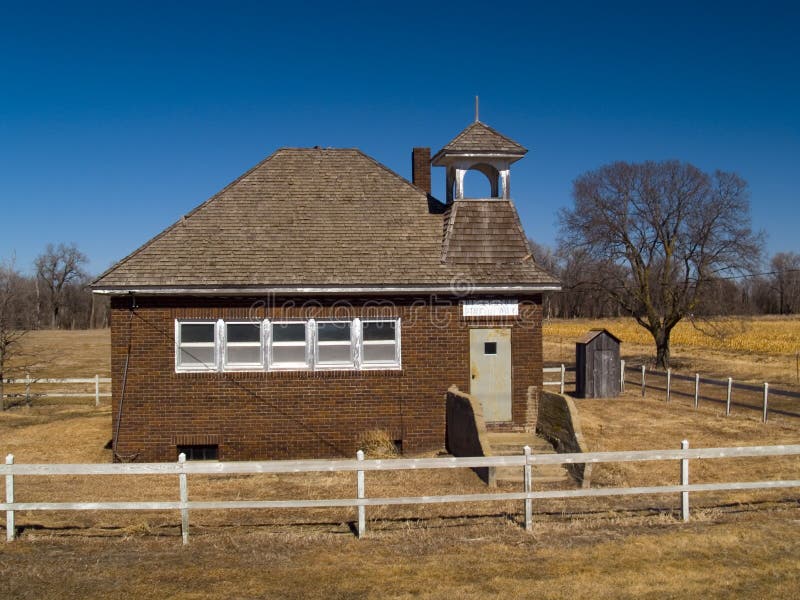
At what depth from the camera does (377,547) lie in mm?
8188

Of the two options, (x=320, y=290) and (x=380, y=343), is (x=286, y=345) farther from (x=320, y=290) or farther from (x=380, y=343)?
(x=380, y=343)

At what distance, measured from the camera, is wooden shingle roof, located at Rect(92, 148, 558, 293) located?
1434cm

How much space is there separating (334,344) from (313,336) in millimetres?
467

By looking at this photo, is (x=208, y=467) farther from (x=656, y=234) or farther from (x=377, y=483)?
(x=656, y=234)

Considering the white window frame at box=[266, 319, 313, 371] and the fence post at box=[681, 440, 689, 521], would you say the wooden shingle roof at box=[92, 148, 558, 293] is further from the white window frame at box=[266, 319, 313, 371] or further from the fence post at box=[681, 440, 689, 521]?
the fence post at box=[681, 440, 689, 521]

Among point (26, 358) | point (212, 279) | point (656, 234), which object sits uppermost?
point (656, 234)

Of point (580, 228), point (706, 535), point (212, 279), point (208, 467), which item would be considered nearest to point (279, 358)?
point (212, 279)

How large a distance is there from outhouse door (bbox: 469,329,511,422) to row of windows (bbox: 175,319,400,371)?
1.68m

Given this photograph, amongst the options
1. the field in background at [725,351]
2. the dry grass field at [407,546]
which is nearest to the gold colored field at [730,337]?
the field in background at [725,351]

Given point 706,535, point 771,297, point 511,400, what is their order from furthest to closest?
point 771,297 → point 511,400 → point 706,535

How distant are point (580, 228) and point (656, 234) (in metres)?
3.79

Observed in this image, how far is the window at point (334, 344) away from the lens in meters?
14.6

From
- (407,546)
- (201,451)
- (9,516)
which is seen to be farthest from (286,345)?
(407,546)

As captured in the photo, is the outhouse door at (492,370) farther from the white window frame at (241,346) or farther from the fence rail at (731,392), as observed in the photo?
the fence rail at (731,392)
